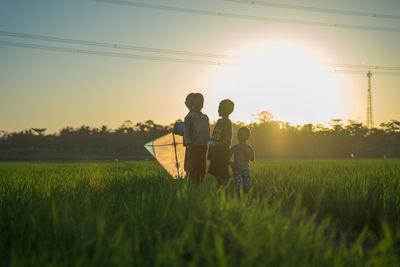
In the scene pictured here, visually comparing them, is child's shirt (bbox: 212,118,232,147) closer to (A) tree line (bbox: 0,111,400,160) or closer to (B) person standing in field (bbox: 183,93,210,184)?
(B) person standing in field (bbox: 183,93,210,184)

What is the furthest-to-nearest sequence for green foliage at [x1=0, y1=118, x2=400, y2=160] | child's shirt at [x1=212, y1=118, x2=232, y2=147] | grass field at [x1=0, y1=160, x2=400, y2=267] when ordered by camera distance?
1. green foliage at [x1=0, y1=118, x2=400, y2=160]
2. child's shirt at [x1=212, y1=118, x2=232, y2=147]
3. grass field at [x1=0, y1=160, x2=400, y2=267]

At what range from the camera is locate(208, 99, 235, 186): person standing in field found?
421 centimetres

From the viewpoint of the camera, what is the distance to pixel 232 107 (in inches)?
168

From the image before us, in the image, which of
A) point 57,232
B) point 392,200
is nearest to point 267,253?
point 57,232

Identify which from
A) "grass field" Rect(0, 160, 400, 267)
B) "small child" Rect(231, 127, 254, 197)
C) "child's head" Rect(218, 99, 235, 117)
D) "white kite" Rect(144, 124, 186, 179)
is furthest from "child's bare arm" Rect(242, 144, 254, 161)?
"grass field" Rect(0, 160, 400, 267)

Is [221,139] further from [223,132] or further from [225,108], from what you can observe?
[225,108]

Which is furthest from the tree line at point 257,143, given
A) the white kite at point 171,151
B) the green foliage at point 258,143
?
the white kite at point 171,151

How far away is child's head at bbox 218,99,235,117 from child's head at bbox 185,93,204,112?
0.34m

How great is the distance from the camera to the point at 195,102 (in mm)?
3994

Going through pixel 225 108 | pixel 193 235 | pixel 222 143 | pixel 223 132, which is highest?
pixel 225 108

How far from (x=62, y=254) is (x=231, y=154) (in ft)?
9.95

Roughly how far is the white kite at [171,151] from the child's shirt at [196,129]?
108 cm

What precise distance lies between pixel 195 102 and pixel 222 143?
0.75m

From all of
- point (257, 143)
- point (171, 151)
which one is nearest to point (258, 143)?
point (257, 143)
